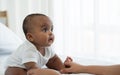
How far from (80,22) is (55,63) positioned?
1.29 metres

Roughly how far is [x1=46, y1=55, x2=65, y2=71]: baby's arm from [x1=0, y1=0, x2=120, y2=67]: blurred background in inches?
42.9

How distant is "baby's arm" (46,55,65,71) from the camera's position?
1.21m

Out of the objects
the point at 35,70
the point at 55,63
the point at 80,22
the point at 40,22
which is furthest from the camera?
the point at 80,22

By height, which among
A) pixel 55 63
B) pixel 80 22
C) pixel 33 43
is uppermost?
pixel 80 22

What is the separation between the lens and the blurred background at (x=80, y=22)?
2342 mm

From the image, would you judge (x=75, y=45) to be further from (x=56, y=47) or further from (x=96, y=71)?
(x=96, y=71)

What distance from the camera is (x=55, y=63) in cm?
122

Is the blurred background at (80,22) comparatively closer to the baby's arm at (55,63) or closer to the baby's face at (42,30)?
the baby's arm at (55,63)

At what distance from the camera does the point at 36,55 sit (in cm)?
108

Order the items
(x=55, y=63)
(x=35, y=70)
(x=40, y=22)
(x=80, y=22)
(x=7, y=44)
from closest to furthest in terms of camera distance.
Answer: (x=35, y=70), (x=40, y=22), (x=55, y=63), (x=7, y=44), (x=80, y=22)

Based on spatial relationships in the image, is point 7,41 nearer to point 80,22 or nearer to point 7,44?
point 7,44

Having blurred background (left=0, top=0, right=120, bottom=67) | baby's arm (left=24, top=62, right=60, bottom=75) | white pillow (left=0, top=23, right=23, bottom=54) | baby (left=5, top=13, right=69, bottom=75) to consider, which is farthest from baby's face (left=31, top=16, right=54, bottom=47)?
blurred background (left=0, top=0, right=120, bottom=67)

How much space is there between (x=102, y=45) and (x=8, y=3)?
1030 millimetres

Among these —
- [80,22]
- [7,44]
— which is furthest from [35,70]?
[80,22]
